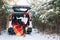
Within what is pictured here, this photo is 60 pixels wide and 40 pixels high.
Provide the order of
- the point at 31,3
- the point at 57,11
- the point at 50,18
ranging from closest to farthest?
the point at 57,11, the point at 50,18, the point at 31,3

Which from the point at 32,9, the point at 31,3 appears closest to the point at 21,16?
the point at 32,9

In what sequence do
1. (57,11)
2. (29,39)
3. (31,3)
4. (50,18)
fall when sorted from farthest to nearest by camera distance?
(31,3) < (50,18) < (57,11) < (29,39)

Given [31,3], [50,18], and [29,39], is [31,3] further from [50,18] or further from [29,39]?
[29,39]

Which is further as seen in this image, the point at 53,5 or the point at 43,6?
the point at 43,6

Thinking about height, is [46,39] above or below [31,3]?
below

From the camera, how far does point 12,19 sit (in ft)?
37.4

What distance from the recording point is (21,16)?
11.8 metres

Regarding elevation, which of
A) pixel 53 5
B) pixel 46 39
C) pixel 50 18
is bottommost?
pixel 46 39

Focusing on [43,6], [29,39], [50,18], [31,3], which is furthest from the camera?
[31,3]

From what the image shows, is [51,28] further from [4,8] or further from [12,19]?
[4,8]

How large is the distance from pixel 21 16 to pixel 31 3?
16.9 feet

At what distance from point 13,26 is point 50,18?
210 centimetres

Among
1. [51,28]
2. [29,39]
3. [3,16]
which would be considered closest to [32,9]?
[3,16]

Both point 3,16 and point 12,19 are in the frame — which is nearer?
point 12,19
